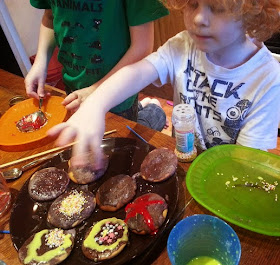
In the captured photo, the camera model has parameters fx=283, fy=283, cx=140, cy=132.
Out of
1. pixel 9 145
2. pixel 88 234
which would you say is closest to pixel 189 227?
pixel 88 234

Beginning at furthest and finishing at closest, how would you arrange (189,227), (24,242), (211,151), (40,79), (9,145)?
(40,79)
(9,145)
(211,151)
(24,242)
(189,227)

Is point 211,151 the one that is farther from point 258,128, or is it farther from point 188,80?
point 188,80

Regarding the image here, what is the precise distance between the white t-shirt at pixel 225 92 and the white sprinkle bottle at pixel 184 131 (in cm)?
19

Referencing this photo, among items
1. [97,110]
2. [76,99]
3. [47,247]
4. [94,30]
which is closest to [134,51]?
[94,30]

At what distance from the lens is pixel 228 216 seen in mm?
669

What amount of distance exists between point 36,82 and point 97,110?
58 cm

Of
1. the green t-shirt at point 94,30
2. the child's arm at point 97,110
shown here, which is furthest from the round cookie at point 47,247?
the green t-shirt at point 94,30

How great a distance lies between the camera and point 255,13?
75cm

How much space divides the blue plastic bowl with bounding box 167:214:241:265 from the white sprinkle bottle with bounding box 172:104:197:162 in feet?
0.89

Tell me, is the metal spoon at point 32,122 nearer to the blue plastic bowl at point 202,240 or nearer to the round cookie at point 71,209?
the round cookie at point 71,209

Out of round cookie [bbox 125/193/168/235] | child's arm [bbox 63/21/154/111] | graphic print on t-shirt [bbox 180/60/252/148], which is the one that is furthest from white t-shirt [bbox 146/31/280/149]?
round cookie [bbox 125/193/168/235]

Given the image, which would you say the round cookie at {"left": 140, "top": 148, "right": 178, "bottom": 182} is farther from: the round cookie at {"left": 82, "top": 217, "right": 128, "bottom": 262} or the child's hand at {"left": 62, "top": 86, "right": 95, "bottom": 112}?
the child's hand at {"left": 62, "top": 86, "right": 95, "bottom": 112}

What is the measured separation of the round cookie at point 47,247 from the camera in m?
0.65

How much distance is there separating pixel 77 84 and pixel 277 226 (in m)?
0.97
